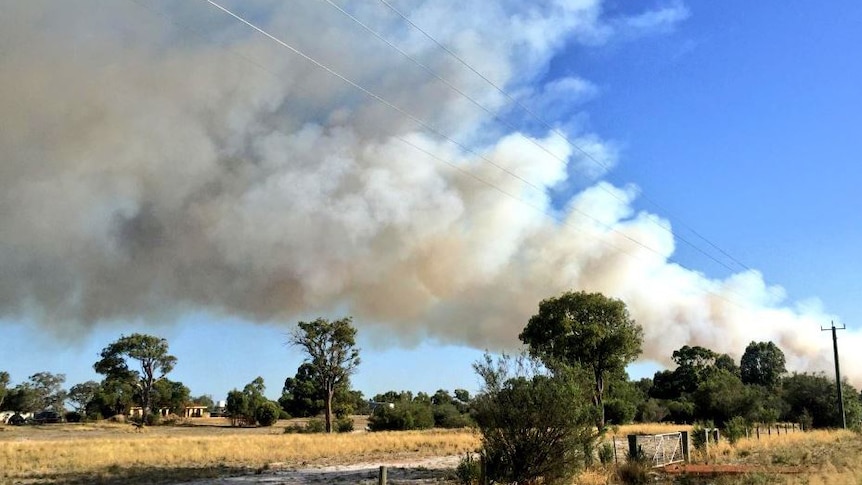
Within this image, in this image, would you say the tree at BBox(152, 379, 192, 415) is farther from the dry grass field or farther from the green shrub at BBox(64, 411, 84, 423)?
the dry grass field

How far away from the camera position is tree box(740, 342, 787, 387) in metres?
121

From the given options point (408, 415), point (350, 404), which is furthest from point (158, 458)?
point (350, 404)

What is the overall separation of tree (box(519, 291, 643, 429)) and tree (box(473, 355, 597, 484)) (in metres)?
38.7

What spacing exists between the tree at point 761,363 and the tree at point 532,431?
381 ft

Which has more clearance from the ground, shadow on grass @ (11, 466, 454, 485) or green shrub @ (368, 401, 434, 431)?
shadow on grass @ (11, 466, 454, 485)

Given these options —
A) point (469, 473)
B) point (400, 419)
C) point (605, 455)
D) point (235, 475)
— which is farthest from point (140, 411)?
point (469, 473)

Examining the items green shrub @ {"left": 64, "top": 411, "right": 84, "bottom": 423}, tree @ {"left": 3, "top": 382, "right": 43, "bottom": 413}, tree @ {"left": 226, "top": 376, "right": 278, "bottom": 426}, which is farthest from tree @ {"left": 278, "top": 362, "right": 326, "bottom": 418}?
tree @ {"left": 3, "top": 382, "right": 43, "bottom": 413}

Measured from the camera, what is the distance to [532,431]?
745 inches

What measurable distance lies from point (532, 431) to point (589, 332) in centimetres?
4196

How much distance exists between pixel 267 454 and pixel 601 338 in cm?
3218

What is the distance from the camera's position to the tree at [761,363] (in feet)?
398

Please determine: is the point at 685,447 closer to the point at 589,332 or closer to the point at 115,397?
the point at 589,332

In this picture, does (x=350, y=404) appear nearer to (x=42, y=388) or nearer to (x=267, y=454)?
(x=267, y=454)

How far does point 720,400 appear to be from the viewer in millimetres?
69062
